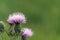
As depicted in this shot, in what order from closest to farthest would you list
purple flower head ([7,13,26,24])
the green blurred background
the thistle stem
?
the thistle stem → purple flower head ([7,13,26,24]) → the green blurred background

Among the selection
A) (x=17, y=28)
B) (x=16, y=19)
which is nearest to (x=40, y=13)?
(x=16, y=19)

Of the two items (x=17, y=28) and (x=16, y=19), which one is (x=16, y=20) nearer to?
(x=16, y=19)

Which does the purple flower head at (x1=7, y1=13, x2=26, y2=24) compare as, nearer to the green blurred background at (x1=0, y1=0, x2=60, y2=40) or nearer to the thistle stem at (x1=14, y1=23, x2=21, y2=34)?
the thistle stem at (x1=14, y1=23, x2=21, y2=34)

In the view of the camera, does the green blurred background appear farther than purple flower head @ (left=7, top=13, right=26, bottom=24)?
Yes

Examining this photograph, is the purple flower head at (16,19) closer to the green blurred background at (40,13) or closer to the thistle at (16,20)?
the thistle at (16,20)

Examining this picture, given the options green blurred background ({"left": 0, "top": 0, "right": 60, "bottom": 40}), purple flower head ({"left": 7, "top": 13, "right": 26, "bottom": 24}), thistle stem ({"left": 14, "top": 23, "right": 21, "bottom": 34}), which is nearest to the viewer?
thistle stem ({"left": 14, "top": 23, "right": 21, "bottom": 34})

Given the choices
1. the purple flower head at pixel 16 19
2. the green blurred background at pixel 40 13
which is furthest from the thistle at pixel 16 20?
the green blurred background at pixel 40 13

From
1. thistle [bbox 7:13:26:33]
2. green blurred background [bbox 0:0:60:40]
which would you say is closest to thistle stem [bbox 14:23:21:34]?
thistle [bbox 7:13:26:33]

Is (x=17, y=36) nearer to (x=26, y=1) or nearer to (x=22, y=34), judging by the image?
(x=22, y=34)
